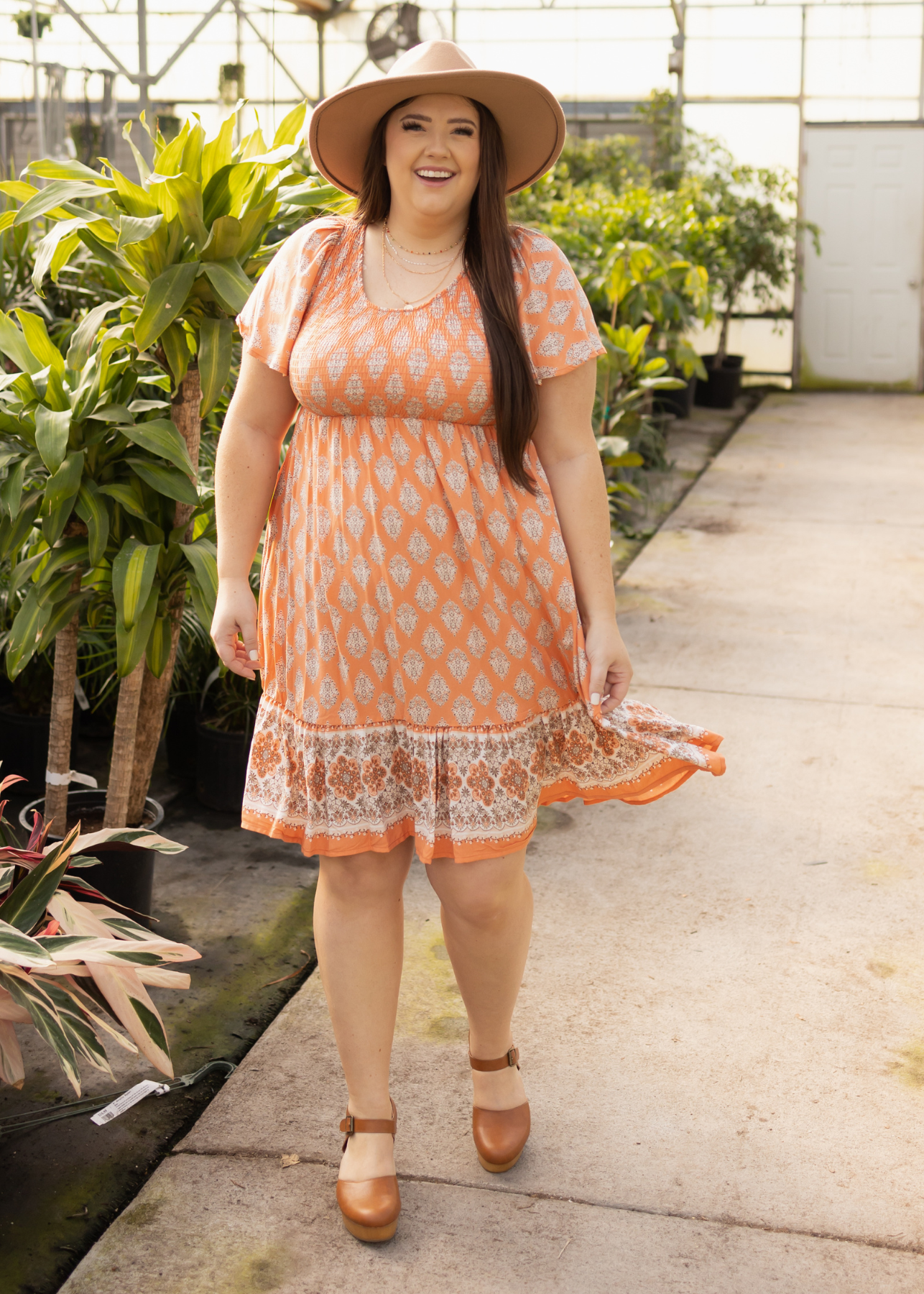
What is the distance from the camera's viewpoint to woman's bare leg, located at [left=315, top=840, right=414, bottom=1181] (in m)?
1.73

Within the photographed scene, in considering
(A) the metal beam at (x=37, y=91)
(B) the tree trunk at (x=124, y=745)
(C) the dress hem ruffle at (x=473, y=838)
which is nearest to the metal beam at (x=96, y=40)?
(A) the metal beam at (x=37, y=91)

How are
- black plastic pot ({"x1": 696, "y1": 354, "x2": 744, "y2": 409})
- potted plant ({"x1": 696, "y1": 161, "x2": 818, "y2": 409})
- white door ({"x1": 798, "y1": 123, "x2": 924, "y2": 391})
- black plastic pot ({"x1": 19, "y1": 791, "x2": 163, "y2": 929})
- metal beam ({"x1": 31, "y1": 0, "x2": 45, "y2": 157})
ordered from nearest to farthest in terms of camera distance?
1. black plastic pot ({"x1": 19, "y1": 791, "x2": 163, "y2": 929})
2. metal beam ({"x1": 31, "y1": 0, "x2": 45, "y2": 157})
3. potted plant ({"x1": 696, "y1": 161, "x2": 818, "y2": 409})
4. black plastic pot ({"x1": 696, "y1": 354, "x2": 744, "y2": 409})
5. white door ({"x1": 798, "y1": 123, "x2": 924, "y2": 391})

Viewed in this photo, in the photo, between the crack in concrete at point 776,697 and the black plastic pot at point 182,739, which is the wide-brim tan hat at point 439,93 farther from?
the crack in concrete at point 776,697

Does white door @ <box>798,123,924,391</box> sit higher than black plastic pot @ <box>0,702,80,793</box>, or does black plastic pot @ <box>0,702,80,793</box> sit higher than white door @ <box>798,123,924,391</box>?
white door @ <box>798,123,924,391</box>

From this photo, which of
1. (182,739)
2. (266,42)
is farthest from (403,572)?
(266,42)

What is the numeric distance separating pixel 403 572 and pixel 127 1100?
0.99 metres

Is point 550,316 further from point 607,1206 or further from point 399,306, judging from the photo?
point 607,1206

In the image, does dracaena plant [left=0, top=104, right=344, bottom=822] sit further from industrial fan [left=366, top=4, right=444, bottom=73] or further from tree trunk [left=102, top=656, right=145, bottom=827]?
industrial fan [left=366, top=4, right=444, bottom=73]

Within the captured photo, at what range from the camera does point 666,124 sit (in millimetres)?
9945

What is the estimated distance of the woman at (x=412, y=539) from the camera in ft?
5.34

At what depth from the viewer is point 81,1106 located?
79.4 inches

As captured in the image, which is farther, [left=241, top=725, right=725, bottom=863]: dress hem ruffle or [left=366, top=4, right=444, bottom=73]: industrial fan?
[left=366, top=4, right=444, bottom=73]: industrial fan

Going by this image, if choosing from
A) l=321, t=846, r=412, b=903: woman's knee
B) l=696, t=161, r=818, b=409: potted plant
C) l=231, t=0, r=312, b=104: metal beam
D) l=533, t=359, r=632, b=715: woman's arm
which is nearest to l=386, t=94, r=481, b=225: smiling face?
l=533, t=359, r=632, b=715: woman's arm

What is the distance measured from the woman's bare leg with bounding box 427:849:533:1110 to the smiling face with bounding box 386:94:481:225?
2.74 ft
